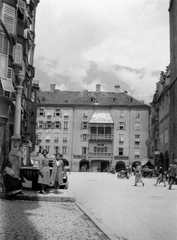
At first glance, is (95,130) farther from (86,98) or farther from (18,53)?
(18,53)

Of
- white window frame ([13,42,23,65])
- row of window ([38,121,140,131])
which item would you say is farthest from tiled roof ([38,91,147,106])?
white window frame ([13,42,23,65])

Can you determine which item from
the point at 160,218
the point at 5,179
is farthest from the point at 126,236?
the point at 5,179

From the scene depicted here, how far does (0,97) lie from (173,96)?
26.3 m

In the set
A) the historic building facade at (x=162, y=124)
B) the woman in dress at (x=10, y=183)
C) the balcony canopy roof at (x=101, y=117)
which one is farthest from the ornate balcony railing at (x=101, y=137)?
the woman in dress at (x=10, y=183)

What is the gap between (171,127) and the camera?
137 feet

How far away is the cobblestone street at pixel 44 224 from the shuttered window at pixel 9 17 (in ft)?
46.7

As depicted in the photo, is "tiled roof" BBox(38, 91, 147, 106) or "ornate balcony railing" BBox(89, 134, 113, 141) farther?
"tiled roof" BBox(38, 91, 147, 106)

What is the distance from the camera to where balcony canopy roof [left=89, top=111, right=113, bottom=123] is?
3041 inches

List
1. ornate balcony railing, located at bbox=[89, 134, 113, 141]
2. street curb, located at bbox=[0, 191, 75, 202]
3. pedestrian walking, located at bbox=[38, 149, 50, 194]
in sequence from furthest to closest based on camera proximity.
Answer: ornate balcony railing, located at bbox=[89, 134, 113, 141]
pedestrian walking, located at bbox=[38, 149, 50, 194]
street curb, located at bbox=[0, 191, 75, 202]

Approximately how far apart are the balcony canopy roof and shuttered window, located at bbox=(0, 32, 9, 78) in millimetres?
56696

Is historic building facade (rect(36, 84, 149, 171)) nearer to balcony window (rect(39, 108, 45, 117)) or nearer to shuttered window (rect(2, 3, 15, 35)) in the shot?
balcony window (rect(39, 108, 45, 117))

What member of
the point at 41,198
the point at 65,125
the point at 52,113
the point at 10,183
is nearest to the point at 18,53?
the point at 10,183

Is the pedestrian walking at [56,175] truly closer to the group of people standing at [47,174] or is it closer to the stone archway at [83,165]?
the group of people standing at [47,174]

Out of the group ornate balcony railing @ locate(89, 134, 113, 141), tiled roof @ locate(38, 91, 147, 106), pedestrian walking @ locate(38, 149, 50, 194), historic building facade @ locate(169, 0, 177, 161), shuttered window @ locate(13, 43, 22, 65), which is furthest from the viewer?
tiled roof @ locate(38, 91, 147, 106)
